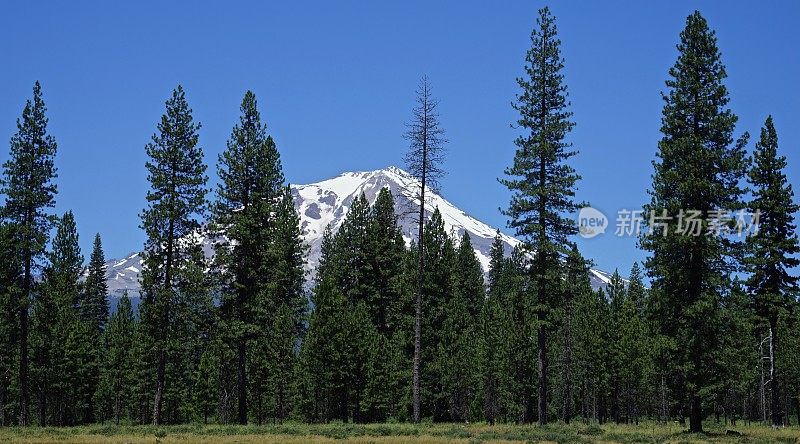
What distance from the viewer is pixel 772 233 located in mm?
46219

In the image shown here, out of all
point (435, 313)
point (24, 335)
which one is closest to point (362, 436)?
point (24, 335)

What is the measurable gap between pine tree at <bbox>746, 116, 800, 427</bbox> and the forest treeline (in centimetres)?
11

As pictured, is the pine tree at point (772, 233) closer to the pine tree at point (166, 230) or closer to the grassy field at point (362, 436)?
the grassy field at point (362, 436)

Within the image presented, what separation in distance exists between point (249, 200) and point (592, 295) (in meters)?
48.2

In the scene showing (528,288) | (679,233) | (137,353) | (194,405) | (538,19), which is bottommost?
(194,405)

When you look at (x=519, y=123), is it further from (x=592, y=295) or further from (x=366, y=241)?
(x=592, y=295)

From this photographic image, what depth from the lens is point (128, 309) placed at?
9944cm

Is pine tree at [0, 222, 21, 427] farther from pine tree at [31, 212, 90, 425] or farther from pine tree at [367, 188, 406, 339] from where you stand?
pine tree at [367, 188, 406, 339]

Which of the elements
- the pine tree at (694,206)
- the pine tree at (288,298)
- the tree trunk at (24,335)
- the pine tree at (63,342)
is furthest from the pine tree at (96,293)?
the pine tree at (694,206)

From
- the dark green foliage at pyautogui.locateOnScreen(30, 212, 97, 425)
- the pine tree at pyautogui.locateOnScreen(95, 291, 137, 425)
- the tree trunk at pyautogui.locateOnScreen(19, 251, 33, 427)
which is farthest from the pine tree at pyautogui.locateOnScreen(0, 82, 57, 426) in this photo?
the pine tree at pyautogui.locateOnScreen(95, 291, 137, 425)

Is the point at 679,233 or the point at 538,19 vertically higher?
the point at 538,19

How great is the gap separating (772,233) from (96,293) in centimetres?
7843

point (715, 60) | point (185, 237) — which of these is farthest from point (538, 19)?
point (185, 237)

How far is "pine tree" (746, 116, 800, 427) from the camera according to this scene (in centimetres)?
4575
